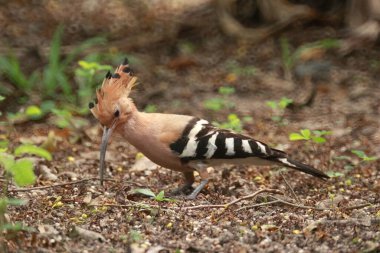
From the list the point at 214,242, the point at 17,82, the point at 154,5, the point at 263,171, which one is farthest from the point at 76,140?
the point at 214,242

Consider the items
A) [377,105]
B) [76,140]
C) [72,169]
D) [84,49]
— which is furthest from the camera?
[84,49]

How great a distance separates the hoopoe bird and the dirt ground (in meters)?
0.23

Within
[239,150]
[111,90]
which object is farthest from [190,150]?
[111,90]

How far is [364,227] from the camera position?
3.74m

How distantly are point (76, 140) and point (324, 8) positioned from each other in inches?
119

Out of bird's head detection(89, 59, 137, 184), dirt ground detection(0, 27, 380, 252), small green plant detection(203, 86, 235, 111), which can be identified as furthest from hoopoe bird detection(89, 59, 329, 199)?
small green plant detection(203, 86, 235, 111)

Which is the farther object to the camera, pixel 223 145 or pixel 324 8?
pixel 324 8

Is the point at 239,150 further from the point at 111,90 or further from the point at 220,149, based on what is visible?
the point at 111,90

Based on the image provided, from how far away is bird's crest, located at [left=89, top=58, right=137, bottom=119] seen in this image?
4703 millimetres

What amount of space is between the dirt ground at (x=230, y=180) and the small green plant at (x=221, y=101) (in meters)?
0.06

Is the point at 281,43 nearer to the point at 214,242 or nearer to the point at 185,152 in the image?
the point at 185,152

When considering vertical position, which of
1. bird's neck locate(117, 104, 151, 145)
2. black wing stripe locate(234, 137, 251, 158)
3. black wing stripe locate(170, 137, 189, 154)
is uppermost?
bird's neck locate(117, 104, 151, 145)

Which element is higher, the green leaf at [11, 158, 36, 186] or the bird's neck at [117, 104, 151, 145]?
the green leaf at [11, 158, 36, 186]

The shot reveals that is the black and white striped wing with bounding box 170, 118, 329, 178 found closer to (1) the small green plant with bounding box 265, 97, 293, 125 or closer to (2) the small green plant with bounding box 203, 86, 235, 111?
(1) the small green plant with bounding box 265, 97, 293, 125
